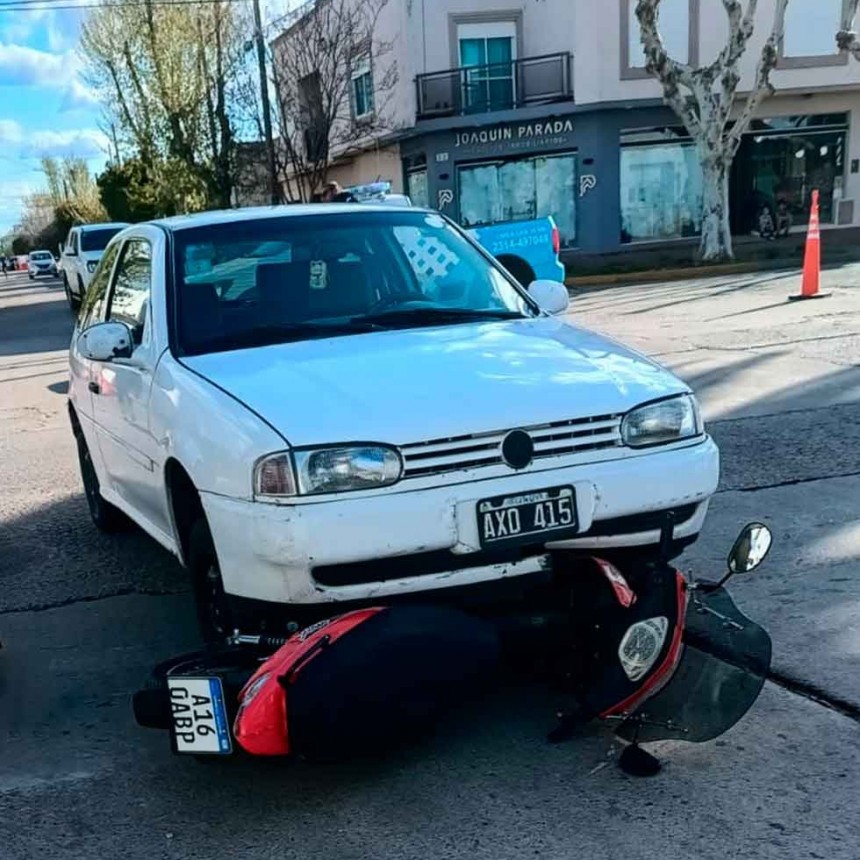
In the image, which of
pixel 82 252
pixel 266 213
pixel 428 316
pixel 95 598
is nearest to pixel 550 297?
pixel 428 316

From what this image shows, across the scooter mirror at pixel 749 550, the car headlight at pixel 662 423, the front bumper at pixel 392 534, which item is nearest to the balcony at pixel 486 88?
the car headlight at pixel 662 423

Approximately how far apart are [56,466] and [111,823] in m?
5.24

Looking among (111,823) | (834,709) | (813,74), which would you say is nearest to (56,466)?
(111,823)

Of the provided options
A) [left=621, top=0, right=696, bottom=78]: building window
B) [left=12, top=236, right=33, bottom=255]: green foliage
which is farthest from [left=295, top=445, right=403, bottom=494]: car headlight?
[left=12, top=236, right=33, bottom=255]: green foliage

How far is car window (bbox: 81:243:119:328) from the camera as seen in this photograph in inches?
217

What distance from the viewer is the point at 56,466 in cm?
790

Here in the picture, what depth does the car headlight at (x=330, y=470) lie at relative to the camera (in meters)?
3.21

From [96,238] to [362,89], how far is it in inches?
492

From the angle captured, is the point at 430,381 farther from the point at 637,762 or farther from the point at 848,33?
the point at 848,33

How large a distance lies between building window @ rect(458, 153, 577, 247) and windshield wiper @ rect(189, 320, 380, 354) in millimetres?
23988

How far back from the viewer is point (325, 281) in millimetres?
4582

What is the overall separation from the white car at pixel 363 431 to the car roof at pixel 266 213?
3.7 inches

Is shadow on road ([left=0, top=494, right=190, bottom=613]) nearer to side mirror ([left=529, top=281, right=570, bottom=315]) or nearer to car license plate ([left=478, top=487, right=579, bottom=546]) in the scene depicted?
side mirror ([left=529, top=281, right=570, bottom=315])

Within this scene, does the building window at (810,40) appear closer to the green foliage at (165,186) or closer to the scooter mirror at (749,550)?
the green foliage at (165,186)
